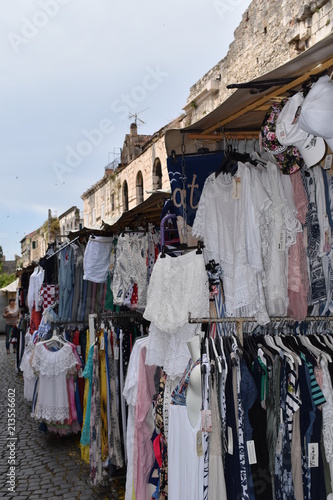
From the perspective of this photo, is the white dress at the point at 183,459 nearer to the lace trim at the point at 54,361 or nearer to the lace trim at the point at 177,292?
the lace trim at the point at 177,292

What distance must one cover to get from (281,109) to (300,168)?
0.37 metres

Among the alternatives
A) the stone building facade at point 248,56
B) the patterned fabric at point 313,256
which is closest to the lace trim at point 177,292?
the patterned fabric at point 313,256

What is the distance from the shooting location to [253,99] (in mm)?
2650

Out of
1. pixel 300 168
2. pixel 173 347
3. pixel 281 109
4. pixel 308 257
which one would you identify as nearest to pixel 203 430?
pixel 173 347

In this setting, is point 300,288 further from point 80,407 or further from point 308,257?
point 80,407

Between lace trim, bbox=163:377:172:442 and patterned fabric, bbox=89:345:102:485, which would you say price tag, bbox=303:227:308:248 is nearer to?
lace trim, bbox=163:377:172:442

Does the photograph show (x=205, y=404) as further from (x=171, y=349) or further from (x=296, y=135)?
(x=296, y=135)

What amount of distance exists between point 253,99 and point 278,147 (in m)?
0.31

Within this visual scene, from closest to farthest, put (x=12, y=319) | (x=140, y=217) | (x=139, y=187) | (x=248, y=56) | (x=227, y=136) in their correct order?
1. (x=227, y=136)
2. (x=140, y=217)
3. (x=248, y=56)
4. (x=12, y=319)
5. (x=139, y=187)

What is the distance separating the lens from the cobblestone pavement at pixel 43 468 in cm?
466

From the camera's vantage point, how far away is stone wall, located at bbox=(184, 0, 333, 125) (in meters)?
9.91

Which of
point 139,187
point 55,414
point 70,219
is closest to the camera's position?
point 55,414

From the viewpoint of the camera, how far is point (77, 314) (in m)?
6.70

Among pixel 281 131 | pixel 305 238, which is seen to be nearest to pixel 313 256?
pixel 305 238
